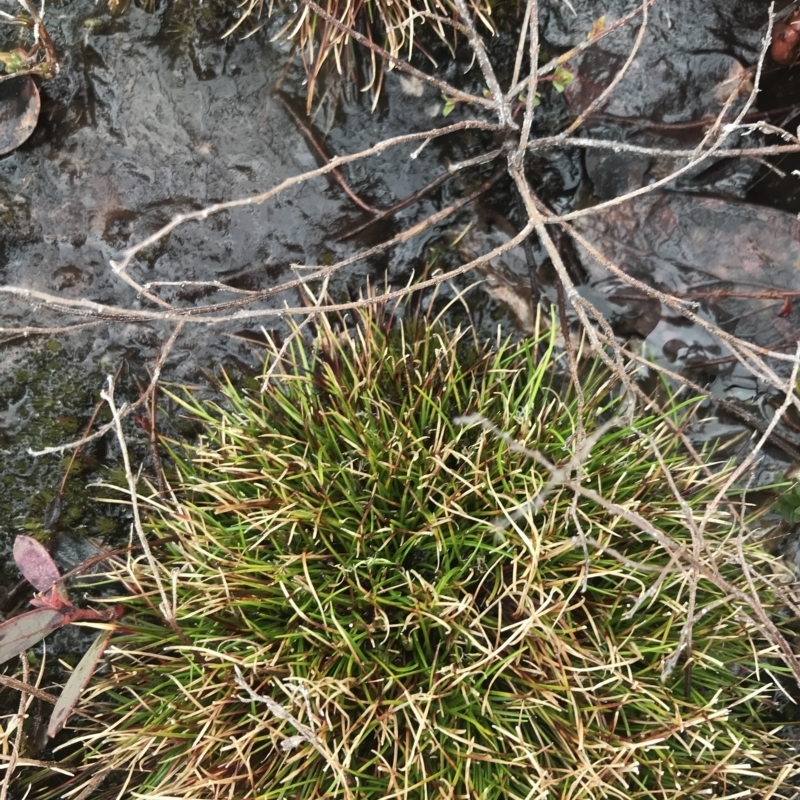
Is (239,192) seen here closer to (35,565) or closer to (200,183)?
(200,183)

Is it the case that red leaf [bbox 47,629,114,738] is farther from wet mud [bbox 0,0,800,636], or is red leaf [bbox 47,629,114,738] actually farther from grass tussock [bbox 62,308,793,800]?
wet mud [bbox 0,0,800,636]

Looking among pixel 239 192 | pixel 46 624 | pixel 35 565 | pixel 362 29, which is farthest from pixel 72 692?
pixel 362 29

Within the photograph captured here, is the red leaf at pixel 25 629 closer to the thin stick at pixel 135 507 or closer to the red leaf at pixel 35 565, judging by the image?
the red leaf at pixel 35 565

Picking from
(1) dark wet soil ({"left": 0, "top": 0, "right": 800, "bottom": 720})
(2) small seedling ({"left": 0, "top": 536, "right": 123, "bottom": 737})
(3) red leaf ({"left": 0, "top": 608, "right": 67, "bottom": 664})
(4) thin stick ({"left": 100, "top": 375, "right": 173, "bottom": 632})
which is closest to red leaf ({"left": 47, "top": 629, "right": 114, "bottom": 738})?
(2) small seedling ({"left": 0, "top": 536, "right": 123, "bottom": 737})

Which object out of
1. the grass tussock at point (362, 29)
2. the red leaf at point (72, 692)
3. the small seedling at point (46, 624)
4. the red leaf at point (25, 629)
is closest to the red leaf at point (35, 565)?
the small seedling at point (46, 624)

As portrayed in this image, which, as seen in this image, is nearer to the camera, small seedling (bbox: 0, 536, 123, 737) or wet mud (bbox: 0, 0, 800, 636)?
small seedling (bbox: 0, 536, 123, 737)

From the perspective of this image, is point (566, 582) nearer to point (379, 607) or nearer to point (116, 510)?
point (379, 607)
